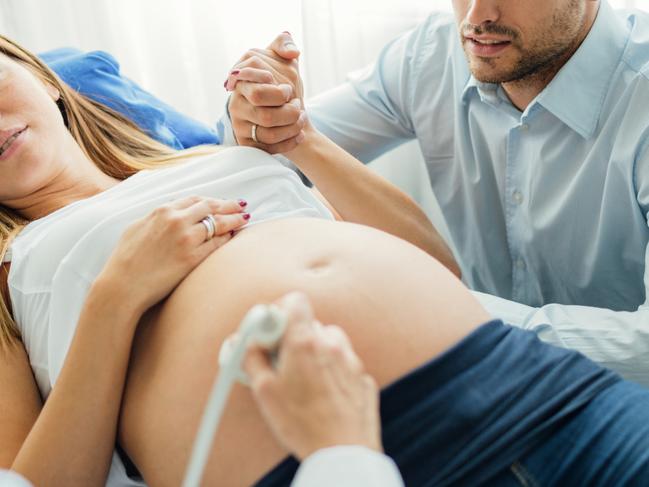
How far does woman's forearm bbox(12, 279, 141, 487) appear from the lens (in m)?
0.91

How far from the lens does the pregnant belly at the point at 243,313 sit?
2.76 ft

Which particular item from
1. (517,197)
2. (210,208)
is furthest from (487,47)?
(210,208)

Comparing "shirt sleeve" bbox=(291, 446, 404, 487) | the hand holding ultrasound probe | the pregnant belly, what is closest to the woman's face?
the pregnant belly

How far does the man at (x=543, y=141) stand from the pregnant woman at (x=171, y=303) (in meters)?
0.27

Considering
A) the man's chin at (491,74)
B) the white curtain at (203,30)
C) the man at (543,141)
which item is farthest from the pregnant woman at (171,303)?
the white curtain at (203,30)

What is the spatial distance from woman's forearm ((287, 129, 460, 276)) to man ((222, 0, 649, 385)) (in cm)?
6

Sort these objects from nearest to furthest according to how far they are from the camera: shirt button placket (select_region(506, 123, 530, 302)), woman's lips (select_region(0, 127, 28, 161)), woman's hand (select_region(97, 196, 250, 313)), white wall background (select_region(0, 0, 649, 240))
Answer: woman's hand (select_region(97, 196, 250, 313)) → woman's lips (select_region(0, 127, 28, 161)) → shirt button placket (select_region(506, 123, 530, 302)) → white wall background (select_region(0, 0, 649, 240))

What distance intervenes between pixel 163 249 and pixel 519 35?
0.75 m

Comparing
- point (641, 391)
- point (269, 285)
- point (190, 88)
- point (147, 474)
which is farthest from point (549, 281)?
point (190, 88)

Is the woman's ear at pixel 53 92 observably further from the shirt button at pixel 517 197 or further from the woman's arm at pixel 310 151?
the shirt button at pixel 517 197

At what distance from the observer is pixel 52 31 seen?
205 cm

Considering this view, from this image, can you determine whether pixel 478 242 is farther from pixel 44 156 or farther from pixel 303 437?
pixel 303 437

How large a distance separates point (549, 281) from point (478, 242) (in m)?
0.18

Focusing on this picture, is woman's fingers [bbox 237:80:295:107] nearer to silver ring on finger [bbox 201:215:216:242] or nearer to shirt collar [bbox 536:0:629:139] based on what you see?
silver ring on finger [bbox 201:215:216:242]
